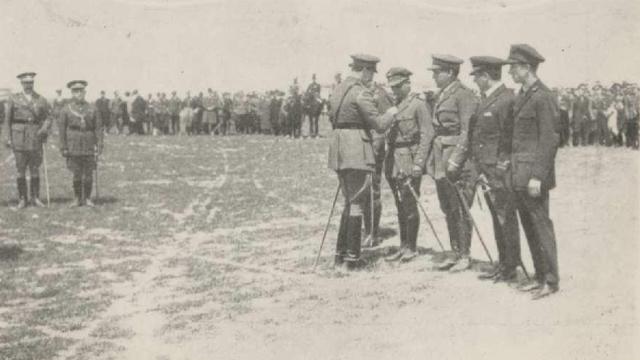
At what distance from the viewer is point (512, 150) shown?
6.86 m

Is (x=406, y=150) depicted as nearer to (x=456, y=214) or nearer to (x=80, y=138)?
(x=456, y=214)

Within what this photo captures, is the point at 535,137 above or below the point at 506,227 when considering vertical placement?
above

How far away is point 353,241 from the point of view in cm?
828

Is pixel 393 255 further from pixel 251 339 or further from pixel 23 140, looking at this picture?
pixel 23 140

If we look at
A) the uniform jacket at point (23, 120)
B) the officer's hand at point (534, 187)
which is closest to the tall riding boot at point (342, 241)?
the officer's hand at point (534, 187)

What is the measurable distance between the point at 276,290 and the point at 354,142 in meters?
1.55

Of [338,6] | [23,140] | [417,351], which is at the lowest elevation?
[417,351]

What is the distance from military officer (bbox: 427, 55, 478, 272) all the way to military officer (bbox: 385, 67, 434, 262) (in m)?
0.24

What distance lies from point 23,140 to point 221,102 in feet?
67.4

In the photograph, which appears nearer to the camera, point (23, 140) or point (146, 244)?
point (146, 244)

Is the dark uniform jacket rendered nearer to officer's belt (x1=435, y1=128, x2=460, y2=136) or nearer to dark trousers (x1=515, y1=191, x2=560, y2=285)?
dark trousers (x1=515, y1=191, x2=560, y2=285)

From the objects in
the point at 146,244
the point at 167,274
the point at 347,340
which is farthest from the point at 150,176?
the point at 347,340

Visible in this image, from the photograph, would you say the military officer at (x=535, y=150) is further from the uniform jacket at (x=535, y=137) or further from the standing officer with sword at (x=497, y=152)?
the standing officer with sword at (x=497, y=152)

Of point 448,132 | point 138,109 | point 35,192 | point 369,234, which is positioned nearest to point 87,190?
point 35,192
